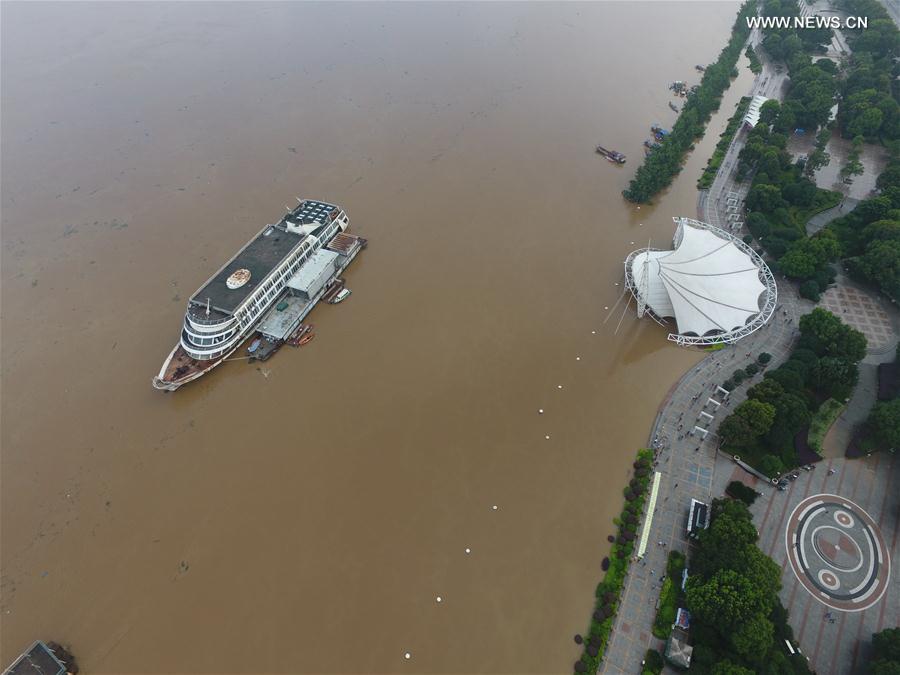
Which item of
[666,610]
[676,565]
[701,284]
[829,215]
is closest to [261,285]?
[676,565]

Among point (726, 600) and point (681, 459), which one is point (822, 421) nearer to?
point (681, 459)

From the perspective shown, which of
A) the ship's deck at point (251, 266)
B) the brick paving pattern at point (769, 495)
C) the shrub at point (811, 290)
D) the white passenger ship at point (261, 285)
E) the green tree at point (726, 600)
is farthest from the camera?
the shrub at point (811, 290)

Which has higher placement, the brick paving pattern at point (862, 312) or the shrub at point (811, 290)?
the shrub at point (811, 290)

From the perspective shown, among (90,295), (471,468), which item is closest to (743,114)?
(471,468)

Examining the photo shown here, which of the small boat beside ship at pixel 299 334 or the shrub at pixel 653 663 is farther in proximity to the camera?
the small boat beside ship at pixel 299 334

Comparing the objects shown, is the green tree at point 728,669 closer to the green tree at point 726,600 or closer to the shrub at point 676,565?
the green tree at point 726,600

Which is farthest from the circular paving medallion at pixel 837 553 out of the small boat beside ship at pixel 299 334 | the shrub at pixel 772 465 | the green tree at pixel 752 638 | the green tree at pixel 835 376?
the small boat beside ship at pixel 299 334
